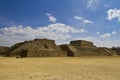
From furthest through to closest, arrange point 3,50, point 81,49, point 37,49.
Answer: point 81,49, point 3,50, point 37,49

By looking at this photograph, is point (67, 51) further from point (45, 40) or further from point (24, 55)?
point (24, 55)

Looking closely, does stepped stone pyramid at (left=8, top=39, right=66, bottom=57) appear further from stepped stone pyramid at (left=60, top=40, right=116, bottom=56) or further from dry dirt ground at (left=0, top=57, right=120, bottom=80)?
dry dirt ground at (left=0, top=57, right=120, bottom=80)

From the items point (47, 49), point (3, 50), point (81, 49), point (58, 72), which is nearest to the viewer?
point (58, 72)

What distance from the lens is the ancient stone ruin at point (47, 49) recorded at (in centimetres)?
4397

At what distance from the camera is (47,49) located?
47594 mm

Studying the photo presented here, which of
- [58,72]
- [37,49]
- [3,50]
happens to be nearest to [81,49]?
[37,49]

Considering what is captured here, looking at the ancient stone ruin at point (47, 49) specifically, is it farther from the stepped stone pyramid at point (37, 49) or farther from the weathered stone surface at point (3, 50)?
the weathered stone surface at point (3, 50)

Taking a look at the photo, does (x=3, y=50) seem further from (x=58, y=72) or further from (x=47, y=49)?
(x=58, y=72)

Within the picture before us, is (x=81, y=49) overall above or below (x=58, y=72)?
above

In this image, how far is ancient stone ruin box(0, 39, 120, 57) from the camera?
44.0 m

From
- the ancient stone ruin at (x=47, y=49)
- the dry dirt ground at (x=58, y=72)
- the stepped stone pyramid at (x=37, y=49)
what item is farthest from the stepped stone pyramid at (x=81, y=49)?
the dry dirt ground at (x=58, y=72)

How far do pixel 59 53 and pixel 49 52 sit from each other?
10.0ft

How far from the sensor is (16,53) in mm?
44531

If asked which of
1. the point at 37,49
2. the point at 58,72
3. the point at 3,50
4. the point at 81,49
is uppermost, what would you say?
the point at 3,50
